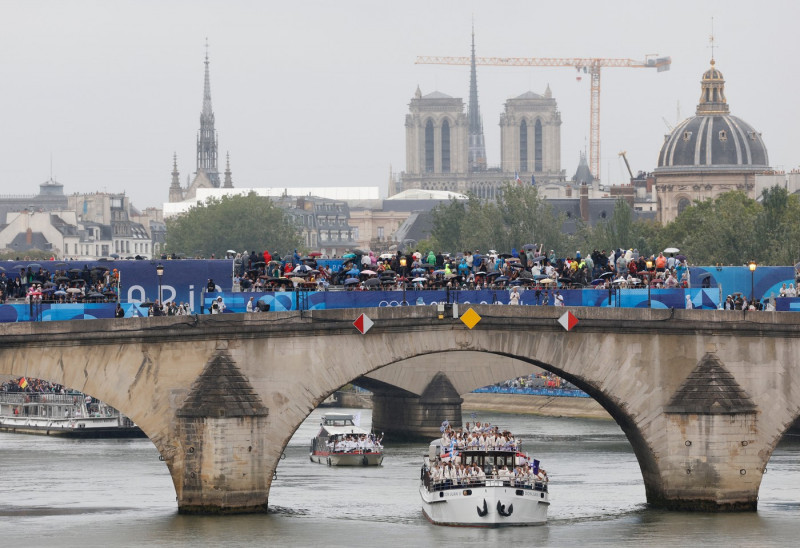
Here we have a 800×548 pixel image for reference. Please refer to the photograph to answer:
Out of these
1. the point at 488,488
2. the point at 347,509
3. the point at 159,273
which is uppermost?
the point at 159,273

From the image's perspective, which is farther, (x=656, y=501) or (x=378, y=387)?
(x=378, y=387)

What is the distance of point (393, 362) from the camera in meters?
66.8

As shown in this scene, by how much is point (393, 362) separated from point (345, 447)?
89.3 ft

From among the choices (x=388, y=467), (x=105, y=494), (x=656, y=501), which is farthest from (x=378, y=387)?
(x=656, y=501)

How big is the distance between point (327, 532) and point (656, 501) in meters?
11.5

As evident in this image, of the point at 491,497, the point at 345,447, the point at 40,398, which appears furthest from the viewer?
the point at 40,398

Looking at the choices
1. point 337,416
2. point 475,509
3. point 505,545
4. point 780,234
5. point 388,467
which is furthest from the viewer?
point 780,234

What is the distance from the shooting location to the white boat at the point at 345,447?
92.8 meters

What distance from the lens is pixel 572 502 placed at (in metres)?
73.5

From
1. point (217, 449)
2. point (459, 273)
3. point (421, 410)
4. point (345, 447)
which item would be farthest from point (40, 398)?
point (217, 449)

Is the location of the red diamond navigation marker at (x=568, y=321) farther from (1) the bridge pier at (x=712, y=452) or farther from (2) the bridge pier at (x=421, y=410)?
(2) the bridge pier at (x=421, y=410)

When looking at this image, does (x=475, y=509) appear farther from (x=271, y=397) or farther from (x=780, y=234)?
(x=780, y=234)

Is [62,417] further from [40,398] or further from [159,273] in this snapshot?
Answer: [159,273]

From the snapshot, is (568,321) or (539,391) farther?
(539,391)
